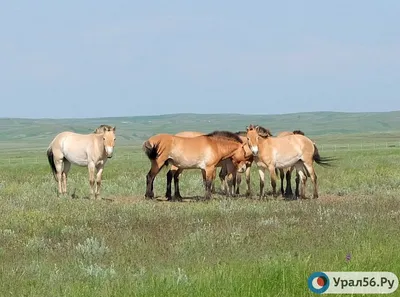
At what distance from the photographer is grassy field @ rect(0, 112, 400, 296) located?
7.76 metres

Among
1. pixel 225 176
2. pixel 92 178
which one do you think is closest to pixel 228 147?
pixel 225 176

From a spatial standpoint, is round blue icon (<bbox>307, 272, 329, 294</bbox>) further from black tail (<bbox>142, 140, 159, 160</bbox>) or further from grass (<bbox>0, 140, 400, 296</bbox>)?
black tail (<bbox>142, 140, 159, 160</bbox>)

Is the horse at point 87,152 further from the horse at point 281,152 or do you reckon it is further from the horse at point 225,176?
the horse at point 281,152

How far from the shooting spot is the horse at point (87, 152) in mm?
18953

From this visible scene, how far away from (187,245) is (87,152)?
9.42 meters

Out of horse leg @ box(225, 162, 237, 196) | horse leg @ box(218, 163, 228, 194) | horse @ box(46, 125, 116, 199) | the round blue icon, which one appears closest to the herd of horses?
horse @ box(46, 125, 116, 199)

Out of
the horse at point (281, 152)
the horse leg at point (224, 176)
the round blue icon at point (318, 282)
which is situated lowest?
the horse leg at point (224, 176)

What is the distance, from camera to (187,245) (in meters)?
10.9

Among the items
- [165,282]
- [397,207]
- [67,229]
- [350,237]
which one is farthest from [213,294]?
[397,207]

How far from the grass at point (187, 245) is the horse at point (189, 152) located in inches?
97.3

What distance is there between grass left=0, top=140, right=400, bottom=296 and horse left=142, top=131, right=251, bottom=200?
2.47m

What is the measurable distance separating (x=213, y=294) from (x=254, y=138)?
38.8ft

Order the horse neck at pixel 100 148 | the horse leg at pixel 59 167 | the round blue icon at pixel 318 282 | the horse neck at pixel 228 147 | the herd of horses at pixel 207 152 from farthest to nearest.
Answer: the horse leg at pixel 59 167
the horse neck at pixel 228 147
the horse neck at pixel 100 148
the herd of horses at pixel 207 152
the round blue icon at pixel 318 282

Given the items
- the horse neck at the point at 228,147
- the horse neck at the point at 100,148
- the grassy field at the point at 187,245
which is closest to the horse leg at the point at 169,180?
the horse neck at the point at 228,147
